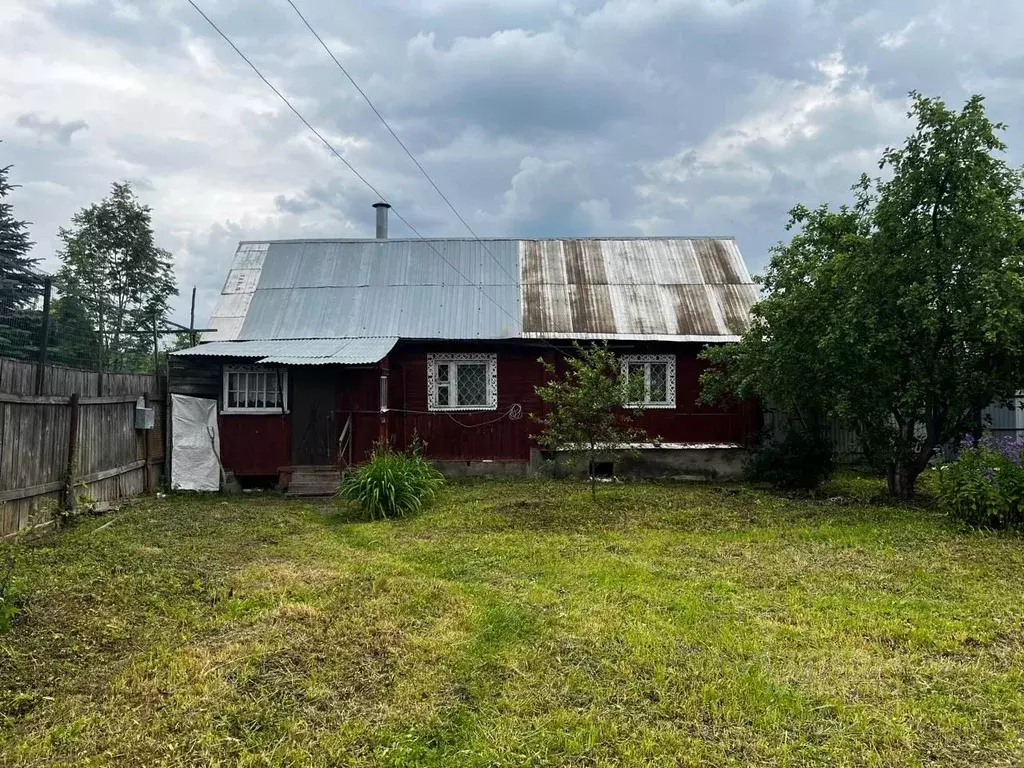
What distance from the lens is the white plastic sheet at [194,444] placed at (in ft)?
40.1

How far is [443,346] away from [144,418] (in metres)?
5.78

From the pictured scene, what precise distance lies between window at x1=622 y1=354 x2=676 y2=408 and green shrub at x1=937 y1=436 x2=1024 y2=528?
19.2 feet

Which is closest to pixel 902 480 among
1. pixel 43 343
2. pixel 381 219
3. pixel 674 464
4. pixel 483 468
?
pixel 674 464

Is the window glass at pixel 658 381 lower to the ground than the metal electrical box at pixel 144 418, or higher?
higher

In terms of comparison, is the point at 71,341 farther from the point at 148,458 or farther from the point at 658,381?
the point at 658,381

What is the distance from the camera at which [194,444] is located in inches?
488

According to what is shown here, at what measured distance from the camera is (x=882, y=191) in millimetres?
10438

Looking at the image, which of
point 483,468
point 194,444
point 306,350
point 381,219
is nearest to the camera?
point 194,444

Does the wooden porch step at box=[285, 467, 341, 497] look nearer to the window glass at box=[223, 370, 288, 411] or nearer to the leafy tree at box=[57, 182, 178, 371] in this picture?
the window glass at box=[223, 370, 288, 411]

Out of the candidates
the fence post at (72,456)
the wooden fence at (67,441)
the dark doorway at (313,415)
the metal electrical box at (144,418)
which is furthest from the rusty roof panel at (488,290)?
the fence post at (72,456)

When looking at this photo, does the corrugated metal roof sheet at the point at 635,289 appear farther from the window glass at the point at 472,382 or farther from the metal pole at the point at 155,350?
the metal pole at the point at 155,350

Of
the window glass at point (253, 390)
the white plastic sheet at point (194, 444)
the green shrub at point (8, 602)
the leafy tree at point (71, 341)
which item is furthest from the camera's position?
the window glass at point (253, 390)

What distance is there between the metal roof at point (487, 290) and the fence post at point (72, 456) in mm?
5402

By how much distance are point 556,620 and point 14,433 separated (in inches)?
259
